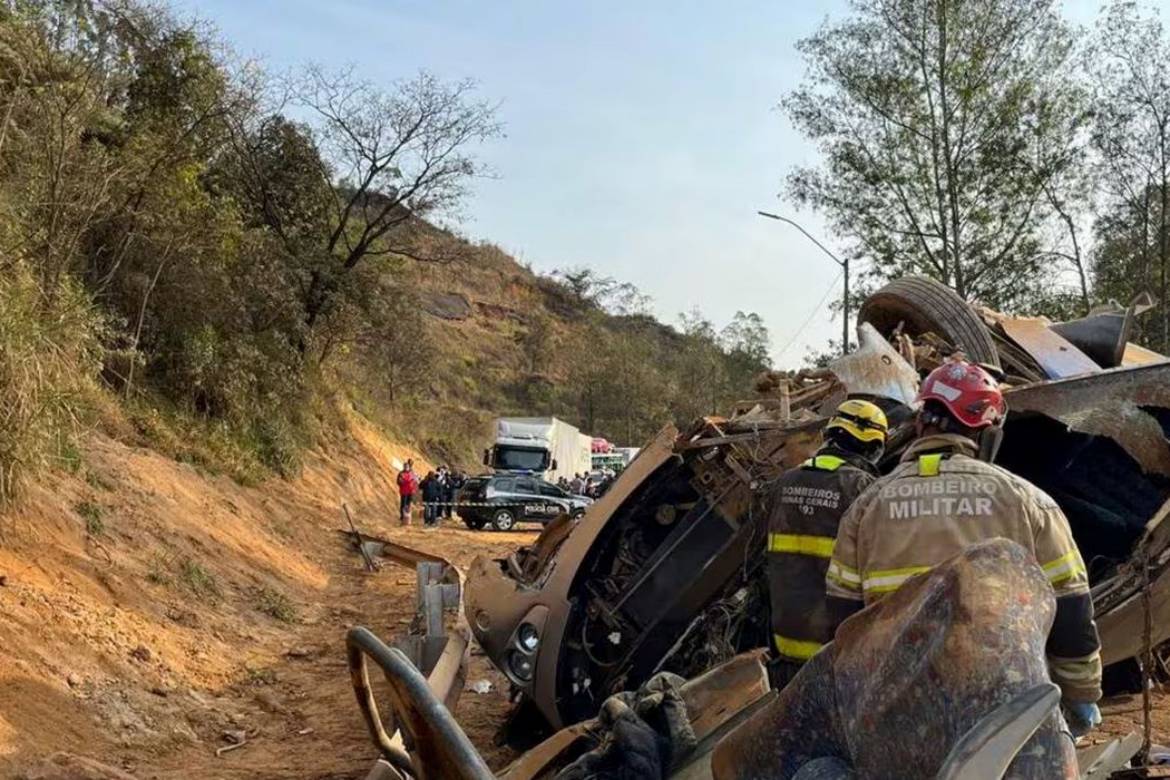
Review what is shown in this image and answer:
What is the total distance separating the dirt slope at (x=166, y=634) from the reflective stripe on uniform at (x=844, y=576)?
3.63 metres

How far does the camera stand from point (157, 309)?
1638cm

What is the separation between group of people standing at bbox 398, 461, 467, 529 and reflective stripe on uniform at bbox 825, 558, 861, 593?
20970mm

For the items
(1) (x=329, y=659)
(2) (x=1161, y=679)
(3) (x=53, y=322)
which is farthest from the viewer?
(1) (x=329, y=659)

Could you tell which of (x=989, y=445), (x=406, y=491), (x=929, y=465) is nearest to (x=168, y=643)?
(x=989, y=445)

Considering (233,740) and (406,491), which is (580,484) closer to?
(406,491)

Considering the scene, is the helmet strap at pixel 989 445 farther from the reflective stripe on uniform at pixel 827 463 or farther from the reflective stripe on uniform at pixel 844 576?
the reflective stripe on uniform at pixel 844 576

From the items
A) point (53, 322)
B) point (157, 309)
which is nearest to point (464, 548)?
point (157, 309)

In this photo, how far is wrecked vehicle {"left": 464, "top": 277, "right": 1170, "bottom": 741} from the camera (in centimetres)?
456

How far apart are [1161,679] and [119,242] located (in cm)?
1355

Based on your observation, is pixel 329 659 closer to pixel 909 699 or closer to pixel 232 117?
pixel 909 699

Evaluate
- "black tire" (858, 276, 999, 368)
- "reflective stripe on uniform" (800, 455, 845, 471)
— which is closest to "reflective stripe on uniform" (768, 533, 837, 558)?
"reflective stripe on uniform" (800, 455, 845, 471)

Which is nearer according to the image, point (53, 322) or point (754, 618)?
point (754, 618)

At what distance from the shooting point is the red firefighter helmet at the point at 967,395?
3088 millimetres

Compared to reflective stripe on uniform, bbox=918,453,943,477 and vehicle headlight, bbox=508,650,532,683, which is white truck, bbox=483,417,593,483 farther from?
reflective stripe on uniform, bbox=918,453,943,477
